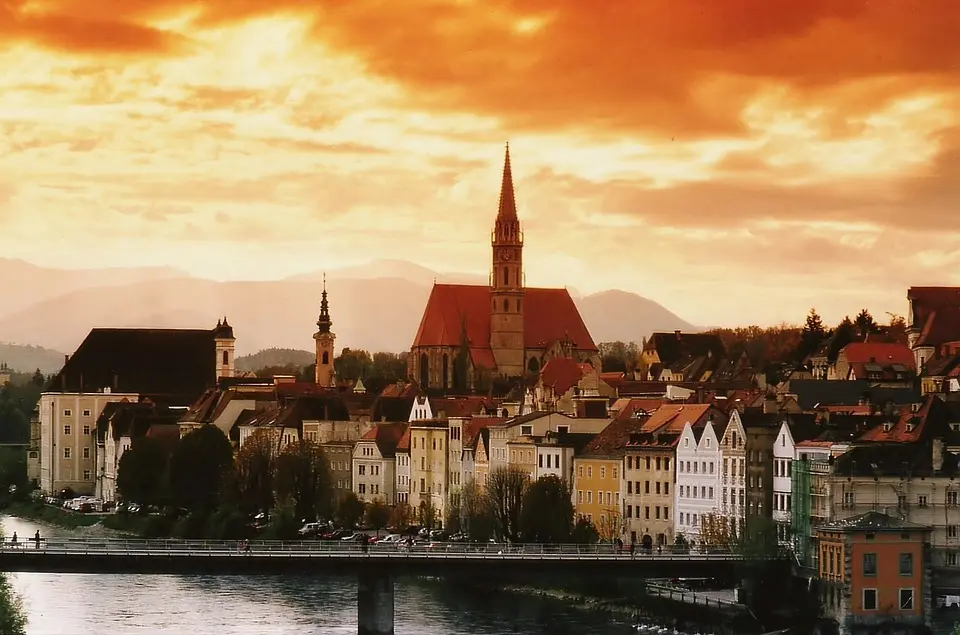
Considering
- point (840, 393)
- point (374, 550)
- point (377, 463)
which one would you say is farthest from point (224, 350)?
point (374, 550)

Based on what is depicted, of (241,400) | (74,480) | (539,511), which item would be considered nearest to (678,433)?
(539,511)

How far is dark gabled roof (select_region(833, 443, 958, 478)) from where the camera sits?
8125 centimetres

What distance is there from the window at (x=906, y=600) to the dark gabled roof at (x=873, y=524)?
177 cm

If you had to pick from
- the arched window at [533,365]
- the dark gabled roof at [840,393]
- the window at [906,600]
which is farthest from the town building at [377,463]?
the arched window at [533,365]

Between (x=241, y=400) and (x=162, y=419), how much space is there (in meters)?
8.23

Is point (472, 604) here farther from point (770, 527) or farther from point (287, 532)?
point (287, 532)

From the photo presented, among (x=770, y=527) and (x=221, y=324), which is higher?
(x=221, y=324)

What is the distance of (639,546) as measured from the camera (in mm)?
90062

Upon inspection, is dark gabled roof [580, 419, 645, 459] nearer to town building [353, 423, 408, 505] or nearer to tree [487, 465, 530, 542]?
tree [487, 465, 530, 542]

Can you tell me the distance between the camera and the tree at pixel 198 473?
416 ft

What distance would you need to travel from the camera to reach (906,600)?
76.2 meters

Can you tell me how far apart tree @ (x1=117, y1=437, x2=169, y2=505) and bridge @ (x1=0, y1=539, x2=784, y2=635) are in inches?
2031

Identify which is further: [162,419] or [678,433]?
[162,419]

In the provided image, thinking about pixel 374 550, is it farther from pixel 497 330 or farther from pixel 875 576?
pixel 497 330
